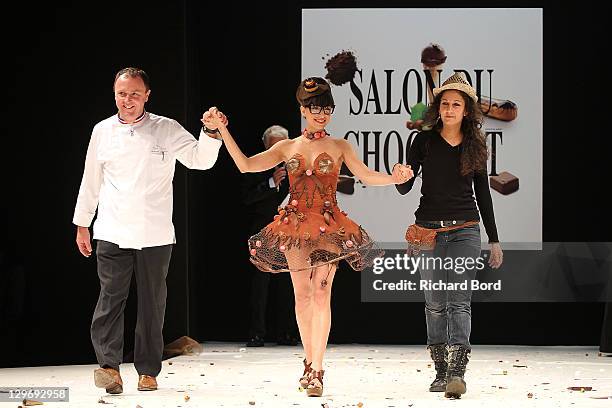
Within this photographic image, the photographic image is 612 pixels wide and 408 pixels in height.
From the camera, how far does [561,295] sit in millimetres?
8266

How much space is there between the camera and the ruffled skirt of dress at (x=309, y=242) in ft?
18.2

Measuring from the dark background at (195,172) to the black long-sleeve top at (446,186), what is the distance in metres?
2.30

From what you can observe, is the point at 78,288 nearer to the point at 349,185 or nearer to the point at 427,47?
the point at 349,185

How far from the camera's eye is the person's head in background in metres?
8.10

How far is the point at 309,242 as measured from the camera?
5.56 meters

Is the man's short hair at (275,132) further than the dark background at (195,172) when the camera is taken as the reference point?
Yes

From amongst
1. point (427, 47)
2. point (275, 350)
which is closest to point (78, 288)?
point (275, 350)

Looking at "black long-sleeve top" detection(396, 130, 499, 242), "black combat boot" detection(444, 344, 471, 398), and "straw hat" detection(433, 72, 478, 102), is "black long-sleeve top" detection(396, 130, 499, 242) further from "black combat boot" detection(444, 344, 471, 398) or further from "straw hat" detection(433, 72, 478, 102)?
"black combat boot" detection(444, 344, 471, 398)

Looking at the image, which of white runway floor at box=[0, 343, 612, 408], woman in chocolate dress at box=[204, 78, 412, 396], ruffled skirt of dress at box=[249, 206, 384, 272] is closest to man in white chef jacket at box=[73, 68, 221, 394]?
white runway floor at box=[0, 343, 612, 408]

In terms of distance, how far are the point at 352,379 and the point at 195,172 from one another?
2.52 metres

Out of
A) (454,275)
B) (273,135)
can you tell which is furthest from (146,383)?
(273,135)

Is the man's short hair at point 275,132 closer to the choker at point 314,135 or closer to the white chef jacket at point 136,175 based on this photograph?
the white chef jacket at point 136,175

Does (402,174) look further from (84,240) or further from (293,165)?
(84,240)

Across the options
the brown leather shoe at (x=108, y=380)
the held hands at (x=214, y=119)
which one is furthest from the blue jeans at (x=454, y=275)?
the brown leather shoe at (x=108, y=380)
